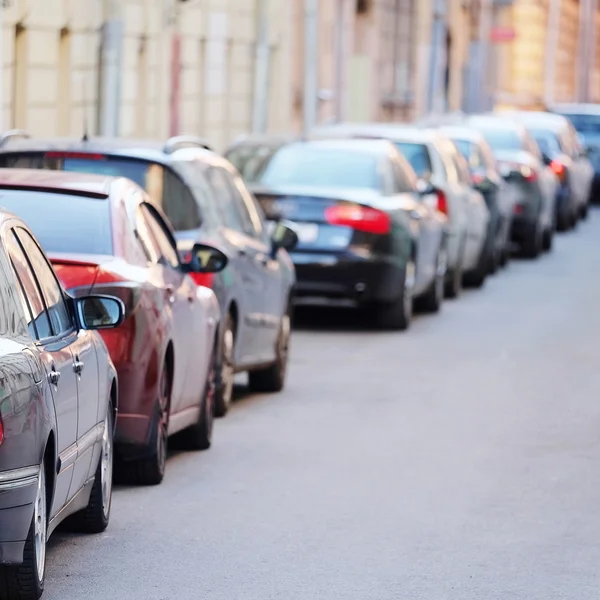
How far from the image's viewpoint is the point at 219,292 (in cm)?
1230

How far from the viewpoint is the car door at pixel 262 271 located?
1335 cm

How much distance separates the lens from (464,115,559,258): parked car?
94.6ft

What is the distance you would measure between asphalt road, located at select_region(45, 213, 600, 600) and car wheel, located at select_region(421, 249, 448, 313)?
11.6 ft

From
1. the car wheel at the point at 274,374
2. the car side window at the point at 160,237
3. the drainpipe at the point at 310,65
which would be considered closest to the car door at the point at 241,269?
the car wheel at the point at 274,374

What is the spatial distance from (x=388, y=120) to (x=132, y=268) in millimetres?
38238

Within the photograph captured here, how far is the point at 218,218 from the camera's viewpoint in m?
12.7

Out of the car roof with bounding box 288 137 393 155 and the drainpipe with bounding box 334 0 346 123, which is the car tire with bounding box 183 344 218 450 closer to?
the car roof with bounding box 288 137 393 155

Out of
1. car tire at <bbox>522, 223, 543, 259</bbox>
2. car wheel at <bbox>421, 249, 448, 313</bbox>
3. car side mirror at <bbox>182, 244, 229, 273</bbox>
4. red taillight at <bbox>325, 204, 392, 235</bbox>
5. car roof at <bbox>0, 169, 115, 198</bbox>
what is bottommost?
car tire at <bbox>522, 223, 543, 259</bbox>

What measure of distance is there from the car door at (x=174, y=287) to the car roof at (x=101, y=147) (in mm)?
1412

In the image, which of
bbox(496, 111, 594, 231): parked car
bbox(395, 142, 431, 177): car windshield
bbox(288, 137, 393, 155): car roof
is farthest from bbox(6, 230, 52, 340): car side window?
bbox(496, 111, 594, 231): parked car

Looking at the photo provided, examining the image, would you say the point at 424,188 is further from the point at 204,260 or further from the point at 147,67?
the point at 147,67

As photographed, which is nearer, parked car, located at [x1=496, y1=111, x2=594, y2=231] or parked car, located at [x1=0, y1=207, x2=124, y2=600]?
parked car, located at [x1=0, y1=207, x2=124, y2=600]

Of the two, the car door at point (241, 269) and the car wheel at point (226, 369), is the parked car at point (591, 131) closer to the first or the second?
the car door at point (241, 269)

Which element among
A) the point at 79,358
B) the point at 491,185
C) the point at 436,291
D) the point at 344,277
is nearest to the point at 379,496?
the point at 79,358
